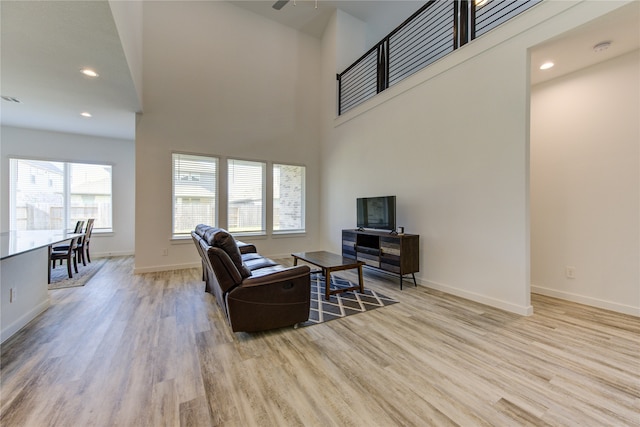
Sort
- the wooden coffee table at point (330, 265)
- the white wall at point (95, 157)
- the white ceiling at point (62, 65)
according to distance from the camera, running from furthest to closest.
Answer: the white wall at point (95, 157)
the wooden coffee table at point (330, 265)
the white ceiling at point (62, 65)

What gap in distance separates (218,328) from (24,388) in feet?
4.25

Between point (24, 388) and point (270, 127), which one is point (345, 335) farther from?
point (270, 127)

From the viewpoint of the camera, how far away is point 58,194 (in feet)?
19.7

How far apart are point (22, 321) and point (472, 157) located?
5.29 m

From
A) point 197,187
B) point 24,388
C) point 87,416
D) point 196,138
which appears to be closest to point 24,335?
point 24,388

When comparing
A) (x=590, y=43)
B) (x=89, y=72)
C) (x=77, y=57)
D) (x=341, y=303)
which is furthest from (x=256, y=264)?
(x=590, y=43)

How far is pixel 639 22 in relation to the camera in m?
2.38

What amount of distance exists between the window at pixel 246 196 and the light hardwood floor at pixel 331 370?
9.62 ft

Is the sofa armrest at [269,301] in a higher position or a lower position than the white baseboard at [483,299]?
higher

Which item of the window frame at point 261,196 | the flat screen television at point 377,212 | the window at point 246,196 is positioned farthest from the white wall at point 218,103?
the flat screen television at point 377,212

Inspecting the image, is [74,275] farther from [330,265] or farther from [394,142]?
[394,142]

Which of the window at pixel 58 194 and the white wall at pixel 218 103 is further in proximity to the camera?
the window at pixel 58 194

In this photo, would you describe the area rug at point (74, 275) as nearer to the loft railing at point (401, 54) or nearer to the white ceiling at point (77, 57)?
the white ceiling at point (77, 57)

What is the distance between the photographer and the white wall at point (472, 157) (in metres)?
2.83
